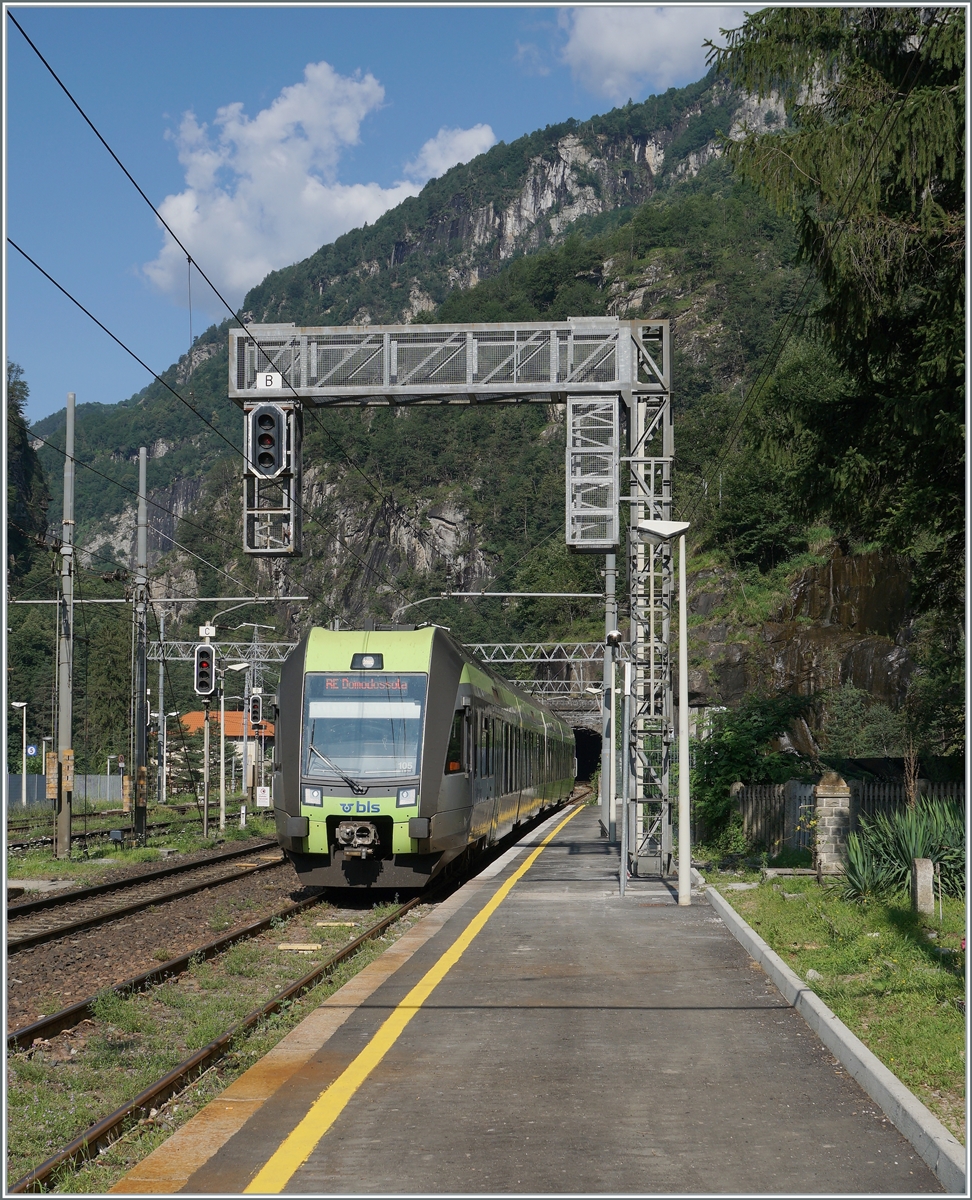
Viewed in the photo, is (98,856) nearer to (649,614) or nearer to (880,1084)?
(649,614)

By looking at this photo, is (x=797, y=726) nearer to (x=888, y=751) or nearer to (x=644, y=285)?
(x=888, y=751)

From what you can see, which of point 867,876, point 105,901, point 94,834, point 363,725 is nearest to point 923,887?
point 867,876

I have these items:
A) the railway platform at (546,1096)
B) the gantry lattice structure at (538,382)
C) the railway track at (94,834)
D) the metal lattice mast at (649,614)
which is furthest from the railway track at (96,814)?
the railway platform at (546,1096)

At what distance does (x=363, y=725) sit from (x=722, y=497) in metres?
61.9

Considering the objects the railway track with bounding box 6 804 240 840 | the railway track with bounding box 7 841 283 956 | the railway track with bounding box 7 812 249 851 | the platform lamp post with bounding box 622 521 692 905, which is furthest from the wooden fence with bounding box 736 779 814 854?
the railway track with bounding box 6 804 240 840

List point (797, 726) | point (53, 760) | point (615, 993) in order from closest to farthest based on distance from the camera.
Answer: point (615, 993) → point (53, 760) → point (797, 726)

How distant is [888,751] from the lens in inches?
1730

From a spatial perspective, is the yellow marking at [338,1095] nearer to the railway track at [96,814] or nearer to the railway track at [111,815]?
the railway track at [111,815]

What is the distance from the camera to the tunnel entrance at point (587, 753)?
94.2 m

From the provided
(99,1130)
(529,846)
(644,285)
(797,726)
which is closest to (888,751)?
(797,726)

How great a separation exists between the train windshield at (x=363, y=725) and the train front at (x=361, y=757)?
0.01m

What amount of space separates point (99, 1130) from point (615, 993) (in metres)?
4.39

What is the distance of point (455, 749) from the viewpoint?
17516 mm

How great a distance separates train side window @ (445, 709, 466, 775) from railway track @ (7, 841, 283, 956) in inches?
176
